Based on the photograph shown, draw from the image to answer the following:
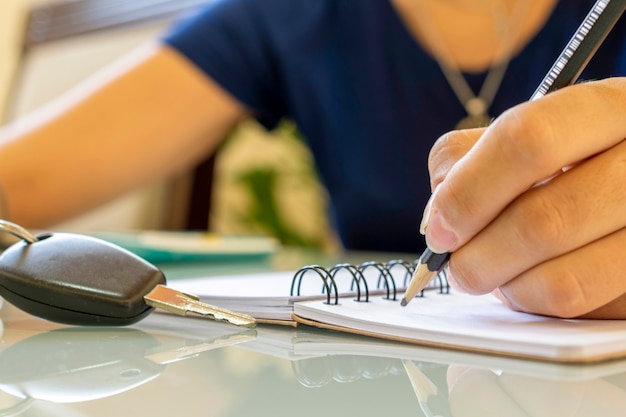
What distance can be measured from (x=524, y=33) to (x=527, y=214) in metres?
0.73

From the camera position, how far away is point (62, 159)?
3.43 feet

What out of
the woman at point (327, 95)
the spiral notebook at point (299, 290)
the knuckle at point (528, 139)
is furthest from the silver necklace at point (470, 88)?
the knuckle at point (528, 139)

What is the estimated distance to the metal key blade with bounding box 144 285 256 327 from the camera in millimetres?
372

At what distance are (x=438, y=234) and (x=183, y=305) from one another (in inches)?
5.7

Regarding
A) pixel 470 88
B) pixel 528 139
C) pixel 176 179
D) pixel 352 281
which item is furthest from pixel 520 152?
pixel 176 179

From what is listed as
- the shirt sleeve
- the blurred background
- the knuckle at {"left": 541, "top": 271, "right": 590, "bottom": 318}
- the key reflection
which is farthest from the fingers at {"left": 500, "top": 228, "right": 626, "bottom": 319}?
the blurred background

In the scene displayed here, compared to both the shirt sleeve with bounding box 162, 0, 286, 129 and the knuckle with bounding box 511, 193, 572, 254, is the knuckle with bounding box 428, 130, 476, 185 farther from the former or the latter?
the shirt sleeve with bounding box 162, 0, 286, 129

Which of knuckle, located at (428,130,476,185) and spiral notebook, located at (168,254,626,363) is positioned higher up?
knuckle, located at (428,130,476,185)

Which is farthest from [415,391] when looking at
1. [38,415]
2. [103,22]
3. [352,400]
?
[103,22]

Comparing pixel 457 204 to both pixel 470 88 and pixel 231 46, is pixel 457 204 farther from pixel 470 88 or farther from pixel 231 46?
pixel 231 46

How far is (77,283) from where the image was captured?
1.18 feet

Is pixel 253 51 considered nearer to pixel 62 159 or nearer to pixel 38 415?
pixel 62 159

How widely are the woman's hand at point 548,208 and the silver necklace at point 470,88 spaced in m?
0.63

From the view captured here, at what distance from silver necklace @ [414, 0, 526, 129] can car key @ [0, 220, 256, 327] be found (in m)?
0.69
